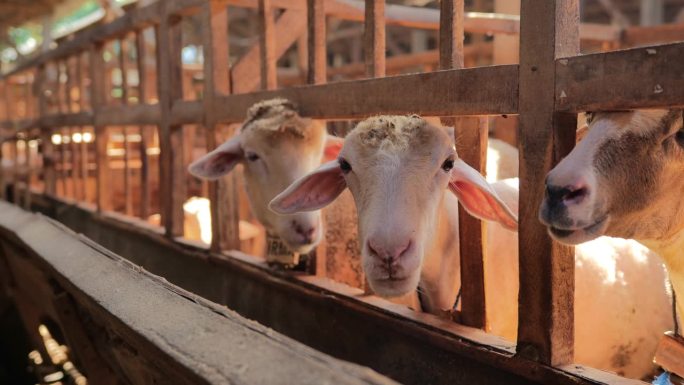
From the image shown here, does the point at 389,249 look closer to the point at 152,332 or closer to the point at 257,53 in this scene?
the point at 152,332

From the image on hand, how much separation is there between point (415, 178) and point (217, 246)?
204 cm

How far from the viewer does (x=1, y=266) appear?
395 cm

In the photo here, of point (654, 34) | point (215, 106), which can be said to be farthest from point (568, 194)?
point (654, 34)

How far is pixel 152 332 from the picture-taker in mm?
1345

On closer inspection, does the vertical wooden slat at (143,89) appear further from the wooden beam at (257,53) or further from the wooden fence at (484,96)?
the wooden beam at (257,53)

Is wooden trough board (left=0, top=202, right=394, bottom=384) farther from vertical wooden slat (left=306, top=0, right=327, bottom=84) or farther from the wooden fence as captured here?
vertical wooden slat (left=306, top=0, right=327, bottom=84)

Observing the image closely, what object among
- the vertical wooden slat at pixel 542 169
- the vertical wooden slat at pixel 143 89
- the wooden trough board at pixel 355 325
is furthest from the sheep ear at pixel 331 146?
the vertical wooden slat at pixel 143 89

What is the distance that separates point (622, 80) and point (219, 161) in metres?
2.33

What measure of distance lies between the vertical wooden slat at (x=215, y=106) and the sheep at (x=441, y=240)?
4.51 feet

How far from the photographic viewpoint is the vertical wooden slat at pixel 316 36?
3043 millimetres

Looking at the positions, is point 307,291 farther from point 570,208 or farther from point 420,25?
point 420,25

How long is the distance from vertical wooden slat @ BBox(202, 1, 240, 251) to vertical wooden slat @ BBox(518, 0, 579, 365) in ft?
7.71

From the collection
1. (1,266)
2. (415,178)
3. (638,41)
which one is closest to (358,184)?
(415,178)

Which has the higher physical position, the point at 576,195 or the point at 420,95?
the point at 420,95
